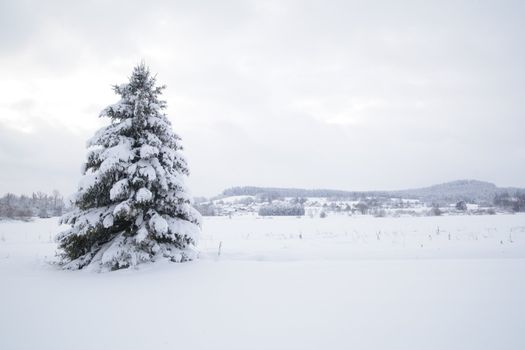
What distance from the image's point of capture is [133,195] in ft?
30.5

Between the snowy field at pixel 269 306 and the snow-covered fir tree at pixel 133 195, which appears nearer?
the snowy field at pixel 269 306

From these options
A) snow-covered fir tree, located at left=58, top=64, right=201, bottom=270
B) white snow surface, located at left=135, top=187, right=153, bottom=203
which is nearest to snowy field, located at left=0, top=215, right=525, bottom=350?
snow-covered fir tree, located at left=58, top=64, right=201, bottom=270

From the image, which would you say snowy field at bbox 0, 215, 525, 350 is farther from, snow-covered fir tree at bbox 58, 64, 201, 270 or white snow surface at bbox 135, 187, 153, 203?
white snow surface at bbox 135, 187, 153, 203

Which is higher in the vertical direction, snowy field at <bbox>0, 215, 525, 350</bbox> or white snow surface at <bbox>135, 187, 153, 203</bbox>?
white snow surface at <bbox>135, 187, 153, 203</bbox>

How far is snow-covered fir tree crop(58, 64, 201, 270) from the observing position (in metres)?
8.97

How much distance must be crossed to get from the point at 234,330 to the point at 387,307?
306cm

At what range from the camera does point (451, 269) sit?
864 centimetres

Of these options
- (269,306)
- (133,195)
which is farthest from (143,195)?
(269,306)

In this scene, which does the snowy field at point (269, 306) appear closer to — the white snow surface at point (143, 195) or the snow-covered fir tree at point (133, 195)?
the snow-covered fir tree at point (133, 195)

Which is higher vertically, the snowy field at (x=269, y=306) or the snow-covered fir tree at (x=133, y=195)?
the snow-covered fir tree at (x=133, y=195)

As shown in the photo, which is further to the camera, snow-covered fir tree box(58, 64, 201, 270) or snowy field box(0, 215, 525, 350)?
snow-covered fir tree box(58, 64, 201, 270)

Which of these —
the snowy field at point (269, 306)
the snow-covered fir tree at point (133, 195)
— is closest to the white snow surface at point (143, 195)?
the snow-covered fir tree at point (133, 195)

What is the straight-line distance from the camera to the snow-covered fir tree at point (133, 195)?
29.4ft

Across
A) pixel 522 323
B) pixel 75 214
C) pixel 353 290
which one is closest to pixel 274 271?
pixel 353 290
